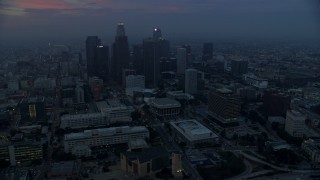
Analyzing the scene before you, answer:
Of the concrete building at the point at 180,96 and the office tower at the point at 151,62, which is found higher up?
the office tower at the point at 151,62

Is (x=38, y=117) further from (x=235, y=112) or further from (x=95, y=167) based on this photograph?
(x=235, y=112)

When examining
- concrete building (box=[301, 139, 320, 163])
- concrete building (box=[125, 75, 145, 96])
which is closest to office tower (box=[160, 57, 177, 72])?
concrete building (box=[125, 75, 145, 96])

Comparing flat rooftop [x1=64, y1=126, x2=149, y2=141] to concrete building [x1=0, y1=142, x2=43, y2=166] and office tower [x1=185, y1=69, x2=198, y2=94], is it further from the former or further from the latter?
office tower [x1=185, y1=69, x2=198, y2=94]

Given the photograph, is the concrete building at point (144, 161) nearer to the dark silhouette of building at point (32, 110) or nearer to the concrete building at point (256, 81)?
the dark silhouette of building at point (32, 110)

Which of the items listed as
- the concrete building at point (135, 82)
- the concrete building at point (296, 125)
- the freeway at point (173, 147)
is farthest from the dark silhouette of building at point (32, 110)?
the concrete building at point (296, 125)

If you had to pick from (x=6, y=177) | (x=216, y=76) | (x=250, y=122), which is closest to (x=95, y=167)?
(x=6, y=177)

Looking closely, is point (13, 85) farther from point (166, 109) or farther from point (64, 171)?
point (64, 171)

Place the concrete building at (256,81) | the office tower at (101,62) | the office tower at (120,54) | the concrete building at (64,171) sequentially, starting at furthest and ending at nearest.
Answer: the office tower at (101,62) < the office tower at (120,54) < the concrete building at (256,81) < the concrete building at (64,171)
